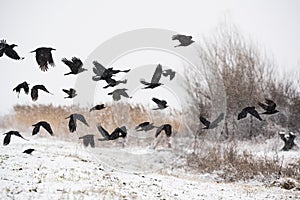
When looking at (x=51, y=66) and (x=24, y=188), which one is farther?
(x=51, y=66)

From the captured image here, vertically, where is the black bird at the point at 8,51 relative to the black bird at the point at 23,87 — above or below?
above

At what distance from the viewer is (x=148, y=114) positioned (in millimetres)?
18578

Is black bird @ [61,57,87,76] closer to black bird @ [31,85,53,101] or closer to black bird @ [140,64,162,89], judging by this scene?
black bird @ [31,85,53,101]

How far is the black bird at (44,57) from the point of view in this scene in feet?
23.4

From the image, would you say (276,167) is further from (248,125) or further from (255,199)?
(248,125)

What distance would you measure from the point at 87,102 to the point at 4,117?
9145 millimetres

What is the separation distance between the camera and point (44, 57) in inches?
281

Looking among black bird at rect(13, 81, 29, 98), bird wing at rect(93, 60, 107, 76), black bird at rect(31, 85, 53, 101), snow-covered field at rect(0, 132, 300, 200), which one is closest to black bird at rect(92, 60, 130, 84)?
bird wing at rect(93, 60, 107, 76)

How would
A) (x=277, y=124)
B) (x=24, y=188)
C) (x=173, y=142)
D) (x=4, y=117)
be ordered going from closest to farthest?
(x=24, y=188) → (x=173, y=142) → (x=277, y=124) → (x=4, y=117)

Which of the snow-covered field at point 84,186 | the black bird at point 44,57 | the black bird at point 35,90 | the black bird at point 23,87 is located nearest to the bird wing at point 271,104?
the snow-covered field at point 84,186

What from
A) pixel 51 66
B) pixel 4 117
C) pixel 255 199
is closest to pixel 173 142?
pixel 255 199

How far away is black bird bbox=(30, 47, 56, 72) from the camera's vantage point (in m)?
7.12

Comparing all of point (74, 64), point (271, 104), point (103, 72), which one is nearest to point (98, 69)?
point (103, 72)

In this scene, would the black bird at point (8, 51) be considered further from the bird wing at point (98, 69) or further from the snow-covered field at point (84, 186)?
the snow-covered field at point (84, 186)
